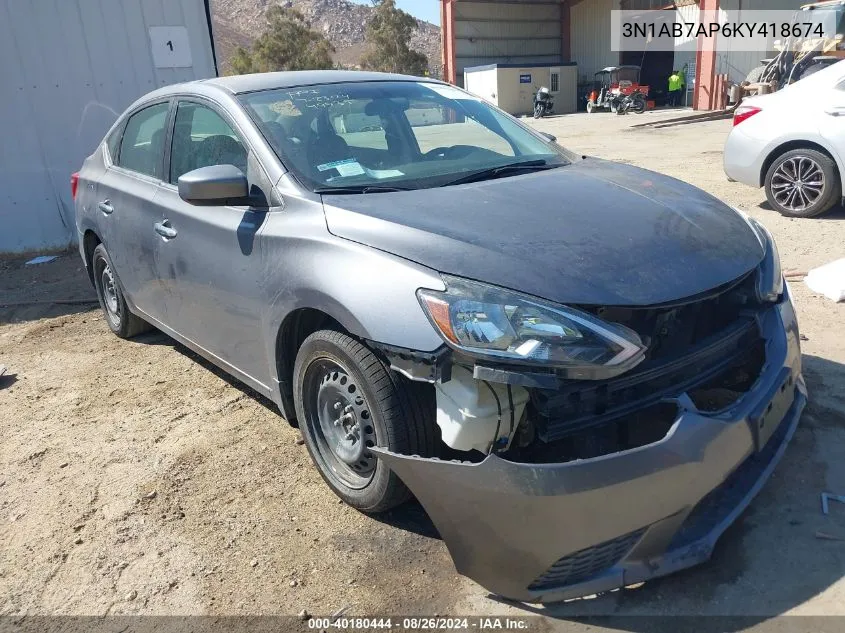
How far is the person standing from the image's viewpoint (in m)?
30.0

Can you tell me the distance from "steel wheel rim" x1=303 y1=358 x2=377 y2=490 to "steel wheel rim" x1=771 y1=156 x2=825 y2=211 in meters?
6.10

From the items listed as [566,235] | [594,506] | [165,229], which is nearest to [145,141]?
[165,229]

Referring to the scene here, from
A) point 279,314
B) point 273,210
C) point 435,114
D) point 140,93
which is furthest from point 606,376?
point 140,93

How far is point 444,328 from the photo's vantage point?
2.21 meters

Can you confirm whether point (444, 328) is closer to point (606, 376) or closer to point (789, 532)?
point (606, 376)

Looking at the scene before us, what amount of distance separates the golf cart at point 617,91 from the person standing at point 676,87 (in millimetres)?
1100

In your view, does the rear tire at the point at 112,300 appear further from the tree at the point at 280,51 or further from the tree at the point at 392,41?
the tree at the point at 392,41

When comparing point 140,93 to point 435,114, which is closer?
point 435,114

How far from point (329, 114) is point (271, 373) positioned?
125cm

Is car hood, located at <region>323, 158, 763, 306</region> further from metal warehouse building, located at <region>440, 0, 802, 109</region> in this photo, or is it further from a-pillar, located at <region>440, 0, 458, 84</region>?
a-pillar, located at <region>440, 0, 458, 84</region>

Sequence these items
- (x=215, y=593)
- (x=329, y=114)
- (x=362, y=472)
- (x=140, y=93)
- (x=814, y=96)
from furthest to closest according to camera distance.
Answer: (x=140, y=93) → (x=814, y=96) → (x=329, y=114) → (x=362, y=472) → (x=215, y=593)

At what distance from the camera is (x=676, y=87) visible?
30.0 metres

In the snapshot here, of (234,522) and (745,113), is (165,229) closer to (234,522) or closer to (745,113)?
(234,522)

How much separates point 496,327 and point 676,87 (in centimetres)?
3137
